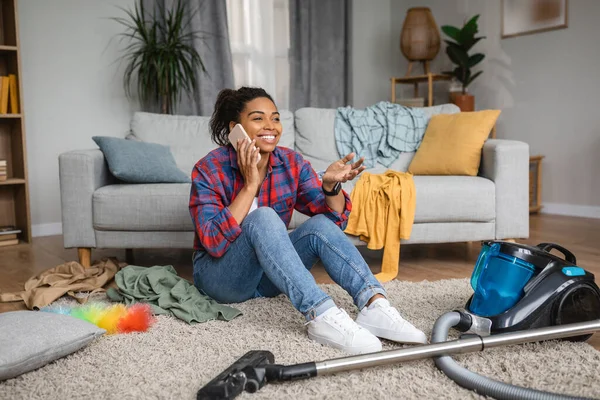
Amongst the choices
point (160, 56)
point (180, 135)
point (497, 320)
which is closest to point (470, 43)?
point (160, 56)

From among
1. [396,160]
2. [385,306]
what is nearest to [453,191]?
[396,160]

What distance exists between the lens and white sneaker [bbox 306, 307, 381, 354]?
146 centimetres

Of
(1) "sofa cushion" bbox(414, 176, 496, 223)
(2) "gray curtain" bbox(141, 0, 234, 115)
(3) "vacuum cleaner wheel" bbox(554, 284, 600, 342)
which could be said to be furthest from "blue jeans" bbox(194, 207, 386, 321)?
(2) "gray curtain" bbox(141, 0, 234, 115)

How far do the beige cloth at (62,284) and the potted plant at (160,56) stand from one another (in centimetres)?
173

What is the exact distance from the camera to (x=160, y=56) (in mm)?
3750

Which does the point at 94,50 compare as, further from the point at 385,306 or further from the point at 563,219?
the point at 563,219

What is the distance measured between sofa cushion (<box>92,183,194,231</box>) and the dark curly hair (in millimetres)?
724

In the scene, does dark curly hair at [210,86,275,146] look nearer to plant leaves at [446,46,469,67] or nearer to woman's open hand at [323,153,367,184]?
woman's open hand at [323,153,367,184]

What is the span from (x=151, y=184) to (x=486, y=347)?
5.93ft

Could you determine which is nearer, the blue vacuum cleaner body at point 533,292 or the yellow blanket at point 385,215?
A: the blue vacuum cleaner body at point 533,292

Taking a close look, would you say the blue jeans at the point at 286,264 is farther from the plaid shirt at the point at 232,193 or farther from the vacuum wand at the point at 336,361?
the vacuum wand at the point at 336,361

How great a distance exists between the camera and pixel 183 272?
265 cm

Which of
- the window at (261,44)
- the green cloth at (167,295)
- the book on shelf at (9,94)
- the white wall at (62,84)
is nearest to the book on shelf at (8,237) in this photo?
the white wall at (62,84)

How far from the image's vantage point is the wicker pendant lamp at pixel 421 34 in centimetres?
462
